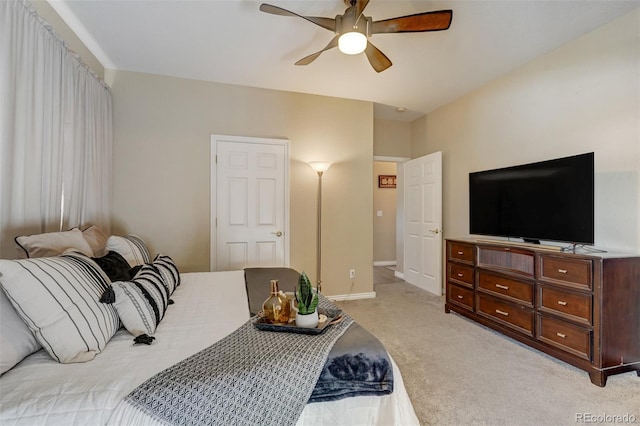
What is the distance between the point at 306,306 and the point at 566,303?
2.17 meters

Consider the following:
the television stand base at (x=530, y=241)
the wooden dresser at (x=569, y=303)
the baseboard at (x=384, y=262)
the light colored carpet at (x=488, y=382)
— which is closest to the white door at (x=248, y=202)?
the light colored carpet at (x=488, y=382)

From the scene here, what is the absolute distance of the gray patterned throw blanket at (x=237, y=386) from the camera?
877 millimetres

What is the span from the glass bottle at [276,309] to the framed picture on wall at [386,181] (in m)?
5.64

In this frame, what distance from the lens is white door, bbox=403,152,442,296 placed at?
13.4 feet

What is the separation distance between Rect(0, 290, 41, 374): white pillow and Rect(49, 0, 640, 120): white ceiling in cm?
219

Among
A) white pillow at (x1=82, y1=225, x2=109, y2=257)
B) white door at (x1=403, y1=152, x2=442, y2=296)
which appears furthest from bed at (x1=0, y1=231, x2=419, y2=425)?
white door at (x1=403, y1=152, x2=442, y2=296)

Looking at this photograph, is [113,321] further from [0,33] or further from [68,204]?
[0,33]

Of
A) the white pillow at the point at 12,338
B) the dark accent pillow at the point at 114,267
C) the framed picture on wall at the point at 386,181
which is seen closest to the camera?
the white pillow at the point at 12,338

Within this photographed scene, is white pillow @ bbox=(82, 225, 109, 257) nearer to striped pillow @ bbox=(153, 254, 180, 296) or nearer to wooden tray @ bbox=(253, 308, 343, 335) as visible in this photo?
striped pillow @ bbox=(153, 254, 180, 296)

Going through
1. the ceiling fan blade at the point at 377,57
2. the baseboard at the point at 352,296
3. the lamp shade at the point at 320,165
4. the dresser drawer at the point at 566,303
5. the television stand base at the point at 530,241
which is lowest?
the baseboard at the point at 352,296

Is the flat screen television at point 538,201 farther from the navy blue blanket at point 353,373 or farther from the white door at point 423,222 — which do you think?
the navy blue blanket at point 353,373

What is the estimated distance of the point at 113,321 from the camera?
1.25 meters

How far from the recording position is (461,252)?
3.22m

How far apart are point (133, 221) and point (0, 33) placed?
1.98 metres
